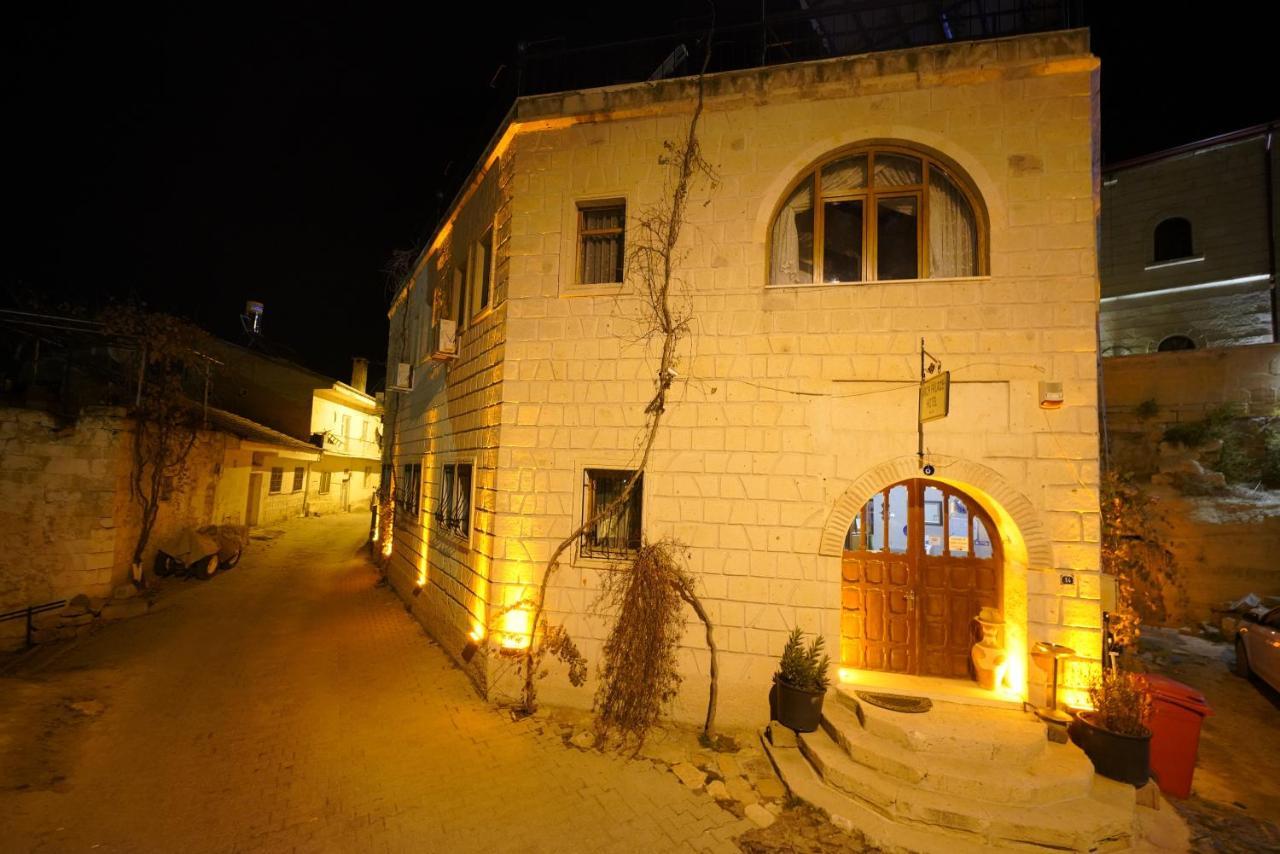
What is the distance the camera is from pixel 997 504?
249 inches

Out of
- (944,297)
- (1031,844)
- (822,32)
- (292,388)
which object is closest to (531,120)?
(822,32)

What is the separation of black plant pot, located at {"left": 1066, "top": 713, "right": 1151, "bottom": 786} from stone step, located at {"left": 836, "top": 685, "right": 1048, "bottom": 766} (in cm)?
40

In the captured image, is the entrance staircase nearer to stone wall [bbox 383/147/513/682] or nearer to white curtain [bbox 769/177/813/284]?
stone wall [bbox 383/147/513/682]

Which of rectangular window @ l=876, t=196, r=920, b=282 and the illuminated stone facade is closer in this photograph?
the illuminated stone facade

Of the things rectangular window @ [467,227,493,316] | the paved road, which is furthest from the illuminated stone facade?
the paved road

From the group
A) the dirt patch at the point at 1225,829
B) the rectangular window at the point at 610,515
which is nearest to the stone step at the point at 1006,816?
the dirt patch at the point at 1225,829

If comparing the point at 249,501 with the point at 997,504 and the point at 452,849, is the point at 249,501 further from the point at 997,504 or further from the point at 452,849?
the point at 997,504

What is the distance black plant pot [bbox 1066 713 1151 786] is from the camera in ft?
17.1

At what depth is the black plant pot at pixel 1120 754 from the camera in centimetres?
520

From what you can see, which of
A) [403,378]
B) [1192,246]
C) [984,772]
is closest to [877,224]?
[984,772]

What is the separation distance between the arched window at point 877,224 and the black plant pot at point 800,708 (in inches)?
189

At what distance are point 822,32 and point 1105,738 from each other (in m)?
8.71

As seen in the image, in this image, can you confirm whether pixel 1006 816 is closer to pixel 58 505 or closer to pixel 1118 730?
pixel 1118 730

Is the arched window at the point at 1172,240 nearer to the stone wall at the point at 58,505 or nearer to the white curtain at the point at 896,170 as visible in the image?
the white curtain at the point at 896,170
